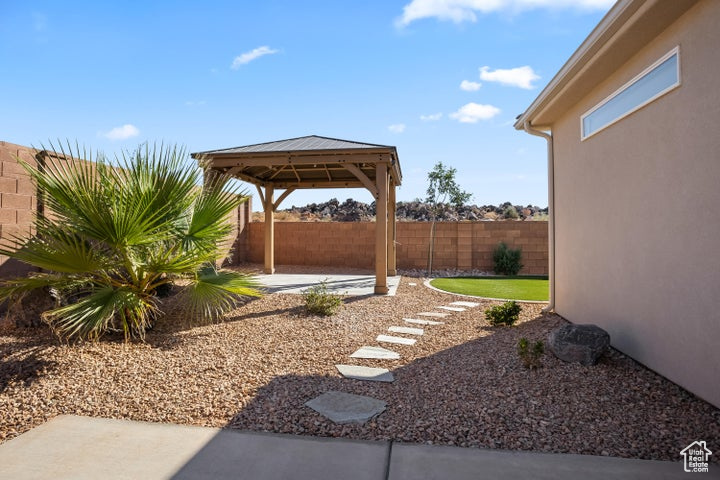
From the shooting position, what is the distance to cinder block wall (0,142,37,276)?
5547 millimetres

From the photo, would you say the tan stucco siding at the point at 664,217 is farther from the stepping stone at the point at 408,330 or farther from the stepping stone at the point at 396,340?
the stepping stone at the point at 396,340

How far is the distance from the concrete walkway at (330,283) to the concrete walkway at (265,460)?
4808mm

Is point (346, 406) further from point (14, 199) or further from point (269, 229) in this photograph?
point (269, 229)

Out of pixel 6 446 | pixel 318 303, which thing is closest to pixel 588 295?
pixel 318 303

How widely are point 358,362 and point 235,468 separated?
211cm

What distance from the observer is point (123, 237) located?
13.6ft

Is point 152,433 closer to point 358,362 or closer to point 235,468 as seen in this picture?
point 235,468

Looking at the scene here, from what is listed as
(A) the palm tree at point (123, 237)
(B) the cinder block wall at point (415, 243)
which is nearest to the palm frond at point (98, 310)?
(A) the palm tree at point (123, 237)

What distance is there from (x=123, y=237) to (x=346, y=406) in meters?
2.81

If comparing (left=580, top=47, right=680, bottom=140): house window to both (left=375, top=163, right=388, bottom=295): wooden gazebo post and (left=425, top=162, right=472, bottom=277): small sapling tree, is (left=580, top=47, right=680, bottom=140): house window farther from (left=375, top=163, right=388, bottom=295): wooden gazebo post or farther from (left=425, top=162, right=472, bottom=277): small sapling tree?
(left=425, top=162, right=472, bottom=277): small sapling tree

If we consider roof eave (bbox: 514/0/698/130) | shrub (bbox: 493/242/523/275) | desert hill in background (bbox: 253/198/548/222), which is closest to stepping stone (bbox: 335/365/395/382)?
roof eave (bbox: 514/0/698/130)

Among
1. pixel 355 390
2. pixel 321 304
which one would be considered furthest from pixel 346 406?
pixel 321 304

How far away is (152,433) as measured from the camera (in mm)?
2639
